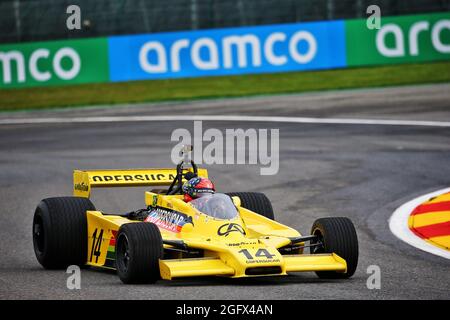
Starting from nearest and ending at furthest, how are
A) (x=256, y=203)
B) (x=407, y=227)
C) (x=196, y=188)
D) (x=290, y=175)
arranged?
(x=196, y=188) < (x=256, y=203) < (x=407, y=227) < (x=290, y=175)

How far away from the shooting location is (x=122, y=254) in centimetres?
1027

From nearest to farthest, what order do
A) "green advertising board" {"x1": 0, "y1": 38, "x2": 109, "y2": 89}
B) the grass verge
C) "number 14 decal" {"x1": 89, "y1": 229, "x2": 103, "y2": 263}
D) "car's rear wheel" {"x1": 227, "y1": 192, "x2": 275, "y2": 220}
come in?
1. "number 14 decal" {"x1": 89, "y1": 229, "x2": 103, "y2": 263}
2. "car's rear wheel" {"x1": 227, "y1": 192, "x2": 275, "y2": 220}
3. the grass verge
4. "green advertising board" {"x1": 0, "y1": 38, "x2": 109, "y2": 89}

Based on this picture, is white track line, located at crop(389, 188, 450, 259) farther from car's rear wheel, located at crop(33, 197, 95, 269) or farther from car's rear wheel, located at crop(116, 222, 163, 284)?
car's rear wheel, located at crop(33, 197, 95, 269)

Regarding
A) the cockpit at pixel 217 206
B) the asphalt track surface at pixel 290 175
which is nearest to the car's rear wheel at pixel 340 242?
the asphalt track surface at pixel 290 175

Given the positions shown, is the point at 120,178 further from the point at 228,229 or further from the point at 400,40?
the point at 400,40

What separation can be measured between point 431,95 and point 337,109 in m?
2.57

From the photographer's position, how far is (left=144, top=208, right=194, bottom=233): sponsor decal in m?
10.8

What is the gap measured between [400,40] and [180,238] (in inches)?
717

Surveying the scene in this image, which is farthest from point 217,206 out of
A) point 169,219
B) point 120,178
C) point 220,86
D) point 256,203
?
point 220,86

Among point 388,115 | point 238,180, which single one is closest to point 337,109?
point 388,115

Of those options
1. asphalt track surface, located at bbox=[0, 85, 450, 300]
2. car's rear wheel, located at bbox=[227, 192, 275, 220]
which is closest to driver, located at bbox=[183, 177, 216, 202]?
→ car's rear wheel, located at bbox=[227, 192, 275, 220]

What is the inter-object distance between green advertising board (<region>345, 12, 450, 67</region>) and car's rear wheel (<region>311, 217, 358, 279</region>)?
695 inches
